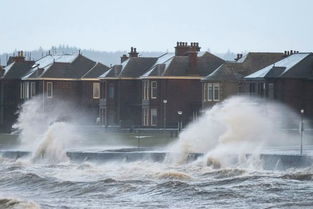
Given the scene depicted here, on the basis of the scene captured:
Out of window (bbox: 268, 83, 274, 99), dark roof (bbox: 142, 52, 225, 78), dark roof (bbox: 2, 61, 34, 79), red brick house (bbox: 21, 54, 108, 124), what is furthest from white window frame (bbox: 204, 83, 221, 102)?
dark roof (bbox: 2, 61, 34, 79)

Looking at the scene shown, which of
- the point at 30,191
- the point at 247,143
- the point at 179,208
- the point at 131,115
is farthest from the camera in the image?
the point at 131,115

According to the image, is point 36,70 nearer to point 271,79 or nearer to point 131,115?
point 131,115

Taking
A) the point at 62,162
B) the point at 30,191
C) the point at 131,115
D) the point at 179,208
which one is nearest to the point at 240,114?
the point at 62,162

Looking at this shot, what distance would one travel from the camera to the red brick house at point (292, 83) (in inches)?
2923

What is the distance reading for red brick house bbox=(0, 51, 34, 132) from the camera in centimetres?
9981

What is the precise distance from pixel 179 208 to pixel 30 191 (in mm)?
10597

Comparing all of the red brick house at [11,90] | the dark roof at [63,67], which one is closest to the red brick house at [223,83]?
the dark roof at [63,67]

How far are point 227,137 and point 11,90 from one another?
43.8 metres

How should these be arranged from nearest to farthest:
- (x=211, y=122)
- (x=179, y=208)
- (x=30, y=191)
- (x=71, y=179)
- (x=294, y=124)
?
1. (x=179, y=208)
2. (x=30, y=191)
3. (x=71, y=179)
4. (x=211, y=122)
5. (x=294, y=124)

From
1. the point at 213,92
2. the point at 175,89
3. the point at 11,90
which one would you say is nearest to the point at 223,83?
the point at 213,92

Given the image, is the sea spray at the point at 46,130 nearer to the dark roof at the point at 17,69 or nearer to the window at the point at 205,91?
the dark roof at the point at 17,69

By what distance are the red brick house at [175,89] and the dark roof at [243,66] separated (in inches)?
102

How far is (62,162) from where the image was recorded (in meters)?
63.9

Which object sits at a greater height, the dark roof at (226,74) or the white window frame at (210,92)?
the dark roof at (226,74)
